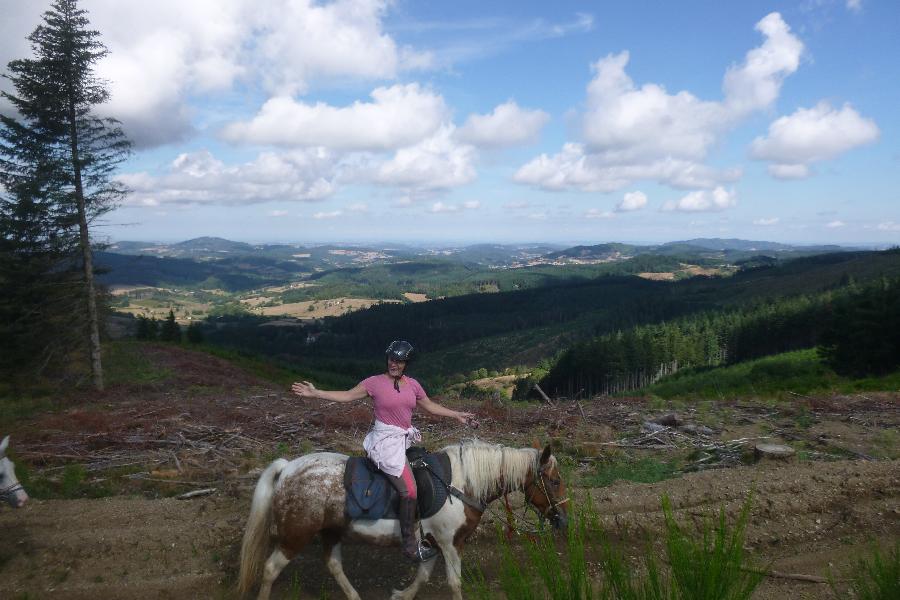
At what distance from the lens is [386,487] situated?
629cm

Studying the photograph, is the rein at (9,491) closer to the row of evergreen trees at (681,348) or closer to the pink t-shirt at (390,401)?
the pink t-shirt at (390,401)

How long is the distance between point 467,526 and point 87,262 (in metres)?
22.1

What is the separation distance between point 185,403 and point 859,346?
139 ft

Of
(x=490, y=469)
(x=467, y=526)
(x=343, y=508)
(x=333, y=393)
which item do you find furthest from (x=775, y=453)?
(x=333, y=393)

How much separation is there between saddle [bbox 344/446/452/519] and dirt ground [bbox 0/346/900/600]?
5.27ft

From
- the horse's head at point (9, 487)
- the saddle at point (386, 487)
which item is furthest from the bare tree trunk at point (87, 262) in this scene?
the saddle at point (386, 487)

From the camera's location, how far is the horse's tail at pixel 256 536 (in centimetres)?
627

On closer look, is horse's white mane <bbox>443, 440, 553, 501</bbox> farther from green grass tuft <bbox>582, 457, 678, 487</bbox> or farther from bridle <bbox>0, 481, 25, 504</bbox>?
bridle <bbox>0, 481, 25, 504</bbox>

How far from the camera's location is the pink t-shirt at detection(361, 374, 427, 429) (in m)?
6.22

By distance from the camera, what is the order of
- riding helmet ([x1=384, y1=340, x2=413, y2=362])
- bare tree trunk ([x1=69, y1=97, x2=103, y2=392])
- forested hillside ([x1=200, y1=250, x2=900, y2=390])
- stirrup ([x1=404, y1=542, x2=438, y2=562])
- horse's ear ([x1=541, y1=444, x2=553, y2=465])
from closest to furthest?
riding helmet ([x1=384, y1=340, x2=413, y2=362])
stirrup ([x1=404, y1=542, x2=438, y2=562])
horse's ear ([x1=541, y1=444, x2=553, y2=465])
bare tree trunk ([x1=69, y1=97, x2=103, y2=392])
forested hillside ([x1=200, y1=250, x2=900, y2=390])

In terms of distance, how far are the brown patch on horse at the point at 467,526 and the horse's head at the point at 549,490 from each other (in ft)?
2.68

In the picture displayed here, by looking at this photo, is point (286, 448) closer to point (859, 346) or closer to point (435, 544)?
point (435, 544)

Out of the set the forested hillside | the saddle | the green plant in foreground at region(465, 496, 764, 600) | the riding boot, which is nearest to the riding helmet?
the saddle

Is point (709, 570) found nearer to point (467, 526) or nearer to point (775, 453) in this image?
point (467, 526)
